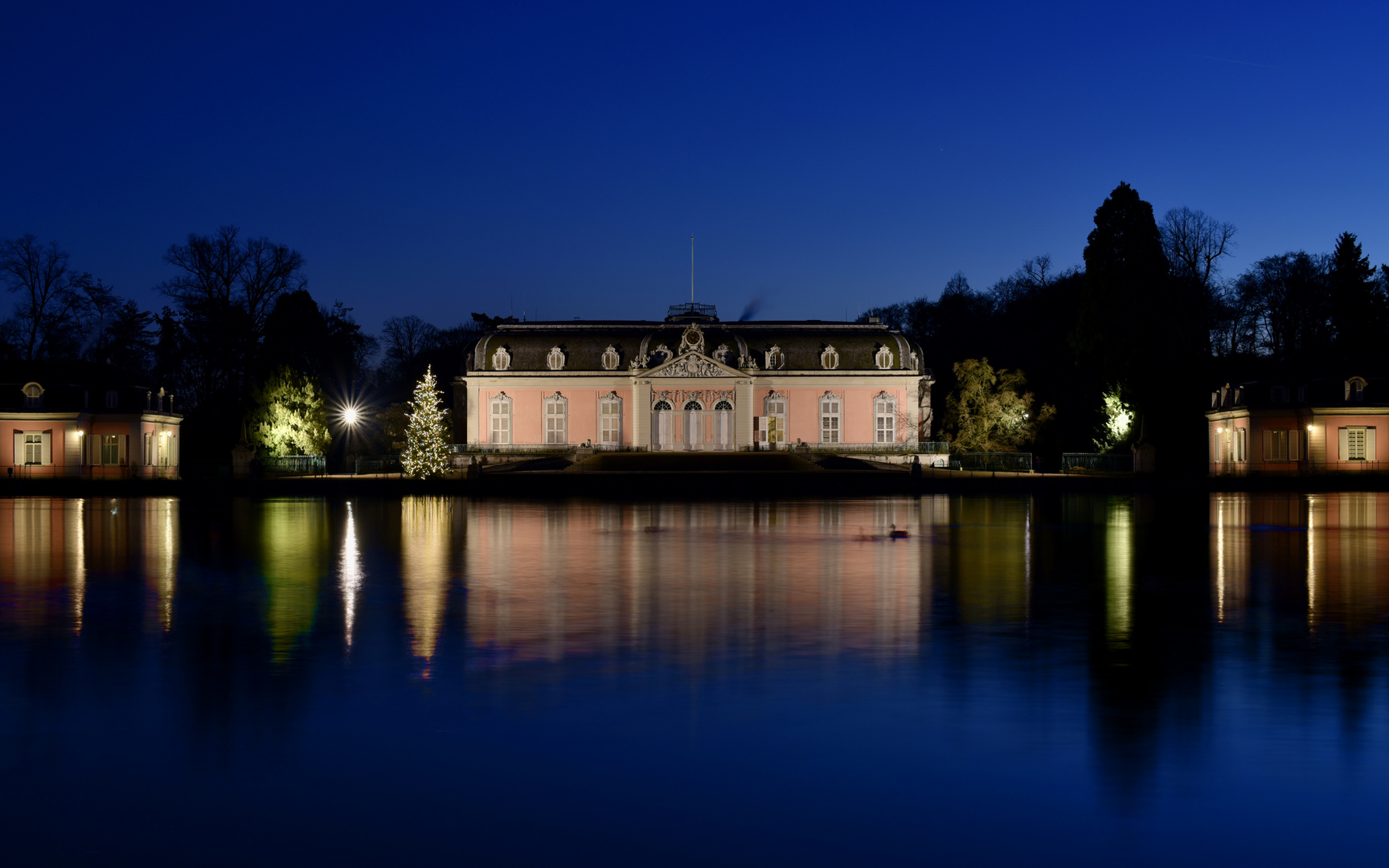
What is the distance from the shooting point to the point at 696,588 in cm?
1523

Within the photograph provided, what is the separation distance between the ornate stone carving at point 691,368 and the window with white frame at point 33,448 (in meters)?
29.1

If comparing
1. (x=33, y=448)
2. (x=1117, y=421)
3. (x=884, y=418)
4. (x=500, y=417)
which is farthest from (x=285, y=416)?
(x=1117, y=421)

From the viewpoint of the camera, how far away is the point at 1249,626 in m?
12.2

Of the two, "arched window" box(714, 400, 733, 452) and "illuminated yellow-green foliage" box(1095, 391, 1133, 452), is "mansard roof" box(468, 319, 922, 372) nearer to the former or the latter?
"arched window" box(714, 400, 733, 452)

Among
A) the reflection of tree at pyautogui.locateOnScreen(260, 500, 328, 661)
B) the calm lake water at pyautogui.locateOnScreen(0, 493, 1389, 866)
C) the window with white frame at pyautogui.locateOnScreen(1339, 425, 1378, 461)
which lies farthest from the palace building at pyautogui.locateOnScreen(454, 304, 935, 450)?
the calm lake water at pyautogui.locateOnScreen(0, 493, 1389, 866)

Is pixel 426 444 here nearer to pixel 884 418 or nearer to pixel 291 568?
pixel 884 418

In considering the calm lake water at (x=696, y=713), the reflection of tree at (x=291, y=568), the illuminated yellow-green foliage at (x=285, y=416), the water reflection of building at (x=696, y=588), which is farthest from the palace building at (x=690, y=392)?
the calm lake water at (x=696, y=713)

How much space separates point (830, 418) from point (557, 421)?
1435 centimetres

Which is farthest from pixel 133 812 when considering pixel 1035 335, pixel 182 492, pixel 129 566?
pixel 1035 335

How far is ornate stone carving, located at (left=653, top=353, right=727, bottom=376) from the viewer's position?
223 feet

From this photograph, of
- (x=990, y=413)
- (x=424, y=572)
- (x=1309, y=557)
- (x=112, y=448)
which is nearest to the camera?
(x=424, y=572)

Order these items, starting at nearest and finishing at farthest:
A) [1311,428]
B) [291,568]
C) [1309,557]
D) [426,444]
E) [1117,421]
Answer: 1. [291,568]
2. [1309,557]
3. [426,444]
4. [1311,428]
5. [1117,421]

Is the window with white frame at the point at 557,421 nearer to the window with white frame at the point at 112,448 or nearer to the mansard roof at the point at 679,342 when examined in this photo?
the mansard roof at the point at 679,342

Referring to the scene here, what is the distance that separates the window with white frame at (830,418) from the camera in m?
69.3
